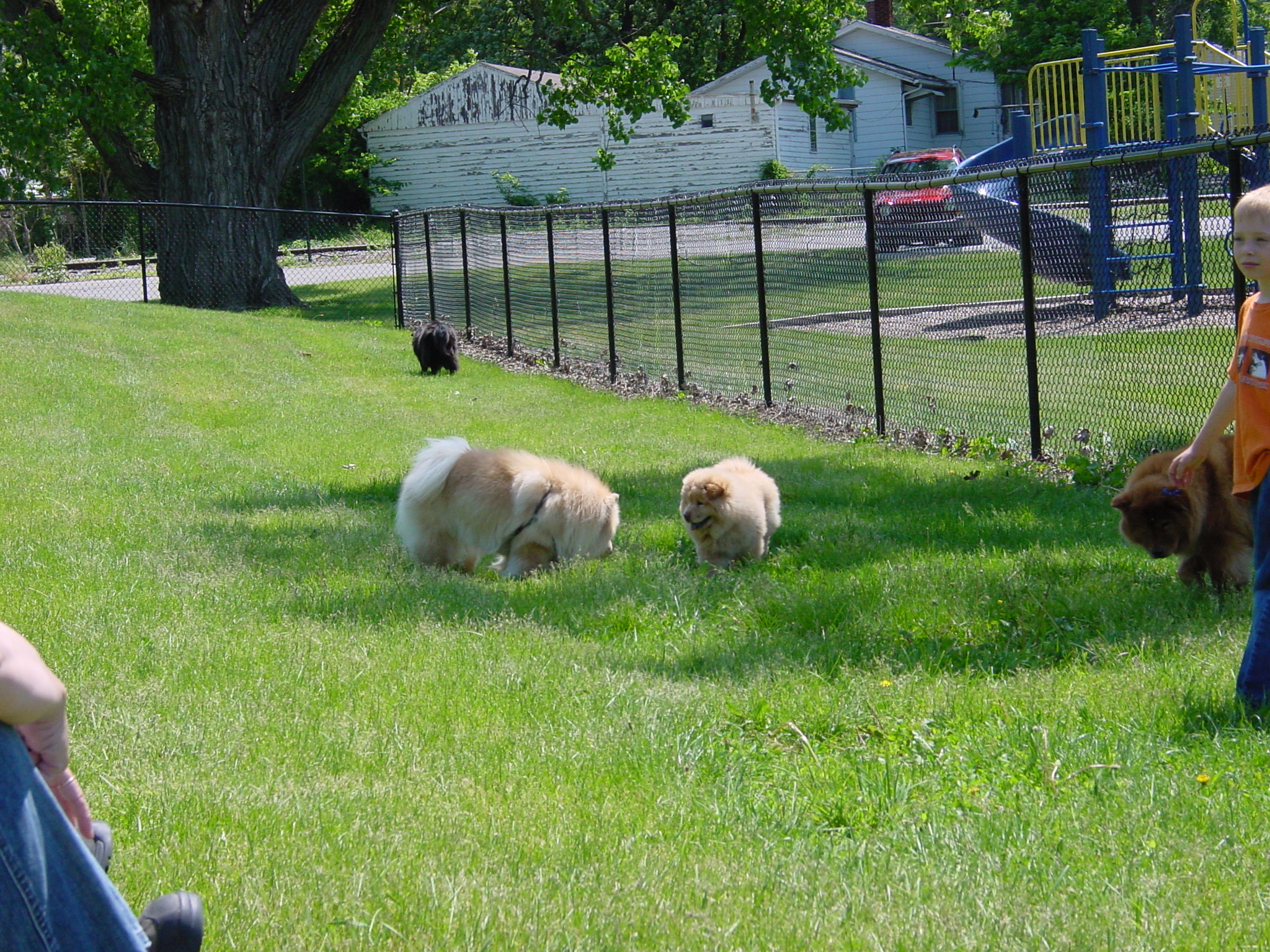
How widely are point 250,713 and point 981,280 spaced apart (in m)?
8.32

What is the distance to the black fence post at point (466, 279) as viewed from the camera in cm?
2041

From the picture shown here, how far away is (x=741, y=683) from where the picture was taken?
16.4 ft

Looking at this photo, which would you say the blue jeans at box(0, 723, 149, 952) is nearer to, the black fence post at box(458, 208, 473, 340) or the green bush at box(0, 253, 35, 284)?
the black fence post at box(458, 208, 473, 340)

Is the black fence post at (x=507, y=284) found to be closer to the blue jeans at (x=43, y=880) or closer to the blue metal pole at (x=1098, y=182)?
the blue metal pole at (x=1098, y=182)

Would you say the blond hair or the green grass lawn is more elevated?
the blond hair

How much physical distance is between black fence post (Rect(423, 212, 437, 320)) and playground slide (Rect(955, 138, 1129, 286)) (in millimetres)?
9793

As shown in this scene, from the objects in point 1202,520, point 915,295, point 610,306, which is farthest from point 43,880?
point 610,306

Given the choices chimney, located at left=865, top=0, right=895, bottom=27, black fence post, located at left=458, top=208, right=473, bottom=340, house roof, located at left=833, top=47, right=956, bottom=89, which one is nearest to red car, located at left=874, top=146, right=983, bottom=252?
black fence post, located at left=458, top=208, right=473, bottom=340

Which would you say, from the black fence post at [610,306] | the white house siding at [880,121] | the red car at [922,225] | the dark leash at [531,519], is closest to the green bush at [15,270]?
the black fence post at [610,306]

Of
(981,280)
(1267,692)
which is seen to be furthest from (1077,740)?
(981,280)

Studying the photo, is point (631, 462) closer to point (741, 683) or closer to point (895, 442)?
point (895, 442)

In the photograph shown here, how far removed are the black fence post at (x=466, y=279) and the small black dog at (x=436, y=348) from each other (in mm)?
3656

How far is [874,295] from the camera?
11.0 metres

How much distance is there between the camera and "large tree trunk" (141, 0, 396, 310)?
23719 mm
